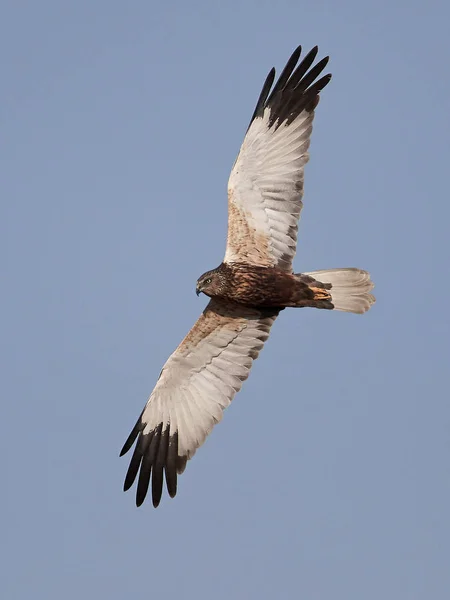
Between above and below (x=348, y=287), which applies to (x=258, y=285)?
below

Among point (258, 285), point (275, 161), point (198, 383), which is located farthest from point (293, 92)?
point (198, 383)

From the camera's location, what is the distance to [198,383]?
15.7 m

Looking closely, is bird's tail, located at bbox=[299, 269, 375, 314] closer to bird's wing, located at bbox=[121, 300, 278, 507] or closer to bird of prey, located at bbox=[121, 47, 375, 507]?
bird of prey, located at bbox=[121, 47, 375, 507]

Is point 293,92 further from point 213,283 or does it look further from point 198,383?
point 198,383

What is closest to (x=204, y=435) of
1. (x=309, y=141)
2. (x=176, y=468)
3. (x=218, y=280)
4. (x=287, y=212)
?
(x=176, y=468)

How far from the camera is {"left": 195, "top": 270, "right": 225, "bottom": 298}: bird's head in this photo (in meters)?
15.0

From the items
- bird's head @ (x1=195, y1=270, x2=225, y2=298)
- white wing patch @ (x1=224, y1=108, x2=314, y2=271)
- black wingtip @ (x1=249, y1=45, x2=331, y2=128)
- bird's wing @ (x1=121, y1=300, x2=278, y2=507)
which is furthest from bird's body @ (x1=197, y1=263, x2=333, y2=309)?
black wingtip @ (x1=249, y1=45, x2=331, y2=128)

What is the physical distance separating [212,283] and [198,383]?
60.6 inches

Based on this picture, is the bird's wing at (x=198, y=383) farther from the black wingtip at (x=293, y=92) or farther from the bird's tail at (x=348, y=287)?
the black wingtip at (x=293, y=92)

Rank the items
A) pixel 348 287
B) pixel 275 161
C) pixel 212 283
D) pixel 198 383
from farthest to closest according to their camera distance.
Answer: pixel 198 383 → pixel 348 287 → pixel 212 283 → pixel 275 161

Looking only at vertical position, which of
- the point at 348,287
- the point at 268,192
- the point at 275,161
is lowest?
the point at 348,287

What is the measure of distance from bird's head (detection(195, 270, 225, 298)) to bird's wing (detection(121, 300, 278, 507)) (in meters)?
0.46

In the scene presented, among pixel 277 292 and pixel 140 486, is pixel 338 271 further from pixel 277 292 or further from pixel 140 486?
pixel 140 486

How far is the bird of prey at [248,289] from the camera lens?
14.8 m
